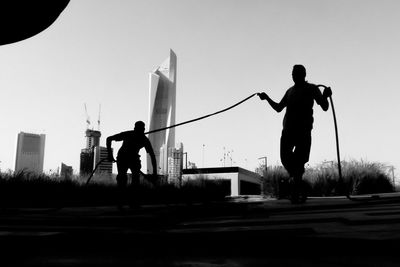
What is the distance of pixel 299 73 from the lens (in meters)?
5.79

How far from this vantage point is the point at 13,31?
217cm

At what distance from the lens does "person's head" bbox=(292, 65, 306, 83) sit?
579 centimetres

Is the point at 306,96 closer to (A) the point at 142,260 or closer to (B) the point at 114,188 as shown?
(A) the point at 142,260

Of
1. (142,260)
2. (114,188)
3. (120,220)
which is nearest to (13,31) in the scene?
(142,260)

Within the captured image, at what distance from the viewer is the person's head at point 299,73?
5785mm

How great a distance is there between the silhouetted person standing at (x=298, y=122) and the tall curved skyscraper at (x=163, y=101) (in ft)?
467

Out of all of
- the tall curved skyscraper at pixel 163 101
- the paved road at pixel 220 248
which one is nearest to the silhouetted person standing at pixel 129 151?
the paved road at pixel 220 248

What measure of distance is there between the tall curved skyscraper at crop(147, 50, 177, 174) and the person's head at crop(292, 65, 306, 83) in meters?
142

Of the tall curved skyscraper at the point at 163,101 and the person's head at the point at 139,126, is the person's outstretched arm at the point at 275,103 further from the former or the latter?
the tall curved skyscraper at the point at 163,101

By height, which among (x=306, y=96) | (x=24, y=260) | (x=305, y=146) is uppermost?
(x=306, y=96)

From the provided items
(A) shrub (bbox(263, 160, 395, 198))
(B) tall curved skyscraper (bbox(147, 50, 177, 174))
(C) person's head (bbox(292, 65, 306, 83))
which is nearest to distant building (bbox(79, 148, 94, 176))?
(A) shrub (bbox(263, 160, 395, 198))

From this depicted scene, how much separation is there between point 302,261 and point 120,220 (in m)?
2.68

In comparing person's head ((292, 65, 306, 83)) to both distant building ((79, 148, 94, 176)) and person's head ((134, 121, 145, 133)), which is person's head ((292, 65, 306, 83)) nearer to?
person's head ((134, 121, 145, 133))

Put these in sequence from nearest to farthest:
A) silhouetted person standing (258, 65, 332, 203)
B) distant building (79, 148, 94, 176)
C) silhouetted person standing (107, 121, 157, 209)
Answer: silhouetted person standing (258, 65, 332, 203), silhouetted person standing (107, 121, 157, 209), distant building (79, 148, 94, 176)
